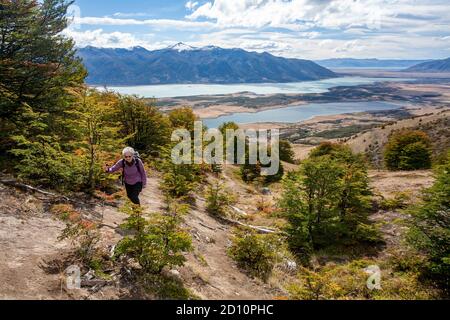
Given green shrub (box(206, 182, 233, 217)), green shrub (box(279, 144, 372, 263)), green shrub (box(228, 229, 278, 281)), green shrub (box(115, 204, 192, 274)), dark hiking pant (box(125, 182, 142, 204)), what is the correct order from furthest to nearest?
green shrub (box(206, 182, 233, 217)) → green shrub (box(279, 144, 372, 263)) → green shrub (box(228, 229, 278, 281)) → dark hiking pant (box(125, 182, 142, 204)) → green shrub (box(115, 204, 192, 274))

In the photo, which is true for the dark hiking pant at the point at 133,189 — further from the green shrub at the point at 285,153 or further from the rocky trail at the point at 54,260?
the green shrub at the point at 285,153

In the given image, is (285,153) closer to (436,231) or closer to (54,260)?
(436,231)

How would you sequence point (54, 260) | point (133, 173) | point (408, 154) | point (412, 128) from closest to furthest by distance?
1. point (54, 260)
2. point (133, 173)
3. point (408, 154)
4. point (412, 128)

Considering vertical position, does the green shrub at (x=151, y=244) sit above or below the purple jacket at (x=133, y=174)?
below

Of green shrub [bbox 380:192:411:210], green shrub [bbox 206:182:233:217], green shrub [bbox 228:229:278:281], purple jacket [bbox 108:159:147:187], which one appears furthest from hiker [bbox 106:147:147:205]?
green shrub [bbox 380:192:411:210]

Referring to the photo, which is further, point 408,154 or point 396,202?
point 408,154

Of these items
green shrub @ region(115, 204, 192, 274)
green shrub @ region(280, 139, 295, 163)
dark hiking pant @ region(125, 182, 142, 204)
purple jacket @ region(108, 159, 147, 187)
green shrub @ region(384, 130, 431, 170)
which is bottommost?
green shrub @ region(280, 139, 295, 163)

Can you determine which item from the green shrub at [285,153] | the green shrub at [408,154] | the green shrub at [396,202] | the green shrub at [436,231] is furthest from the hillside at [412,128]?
the green shrub at [436,231]

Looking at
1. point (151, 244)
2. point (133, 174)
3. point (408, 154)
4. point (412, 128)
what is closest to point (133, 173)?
point (133, 174)

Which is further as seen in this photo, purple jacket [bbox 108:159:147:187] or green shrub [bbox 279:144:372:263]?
green shrub [bbox 279:144:372:263]

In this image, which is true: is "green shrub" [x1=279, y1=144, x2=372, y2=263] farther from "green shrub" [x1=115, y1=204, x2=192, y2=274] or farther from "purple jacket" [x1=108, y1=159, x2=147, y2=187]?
"green shrub" [x1=115, y1=204, x2=192, y2=274]
